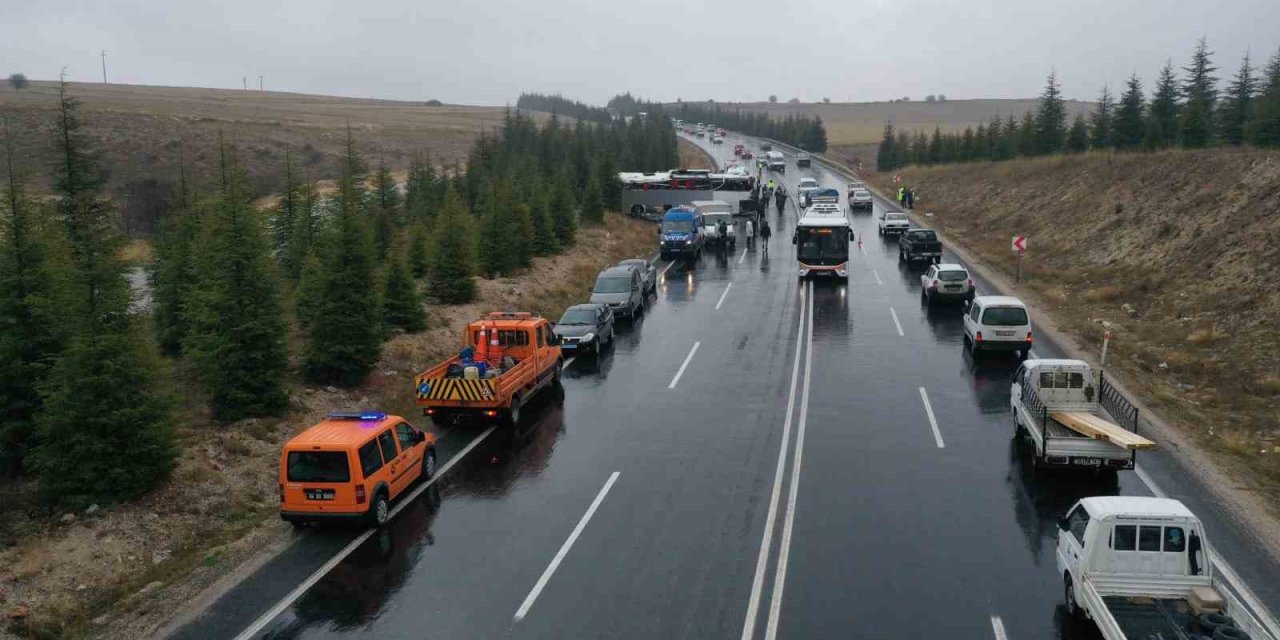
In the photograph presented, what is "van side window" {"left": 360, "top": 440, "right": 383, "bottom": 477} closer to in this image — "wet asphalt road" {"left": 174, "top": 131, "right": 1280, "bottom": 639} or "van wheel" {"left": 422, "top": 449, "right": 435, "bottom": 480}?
"wet asphalt road" {"left": 174, "top": 131, "right": 1280, "bottom": 639}

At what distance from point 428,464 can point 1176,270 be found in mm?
29648

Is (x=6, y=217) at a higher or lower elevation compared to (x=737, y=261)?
higher

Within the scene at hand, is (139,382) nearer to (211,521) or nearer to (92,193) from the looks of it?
(211,521)

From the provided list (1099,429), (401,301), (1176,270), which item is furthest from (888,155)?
(1099,429)

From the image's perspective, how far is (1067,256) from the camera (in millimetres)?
43312

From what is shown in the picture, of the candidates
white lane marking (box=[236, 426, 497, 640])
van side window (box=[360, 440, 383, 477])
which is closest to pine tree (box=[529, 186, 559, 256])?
white lane marking (box=[236, 426, 497, 640])

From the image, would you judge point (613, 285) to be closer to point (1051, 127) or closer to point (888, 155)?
point (1051, 127)

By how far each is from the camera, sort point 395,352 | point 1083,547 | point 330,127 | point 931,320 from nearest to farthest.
A: point 1083,547 < point 395,352 < point 931,320 < point 330,127

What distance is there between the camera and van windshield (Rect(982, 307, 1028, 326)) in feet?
85.0

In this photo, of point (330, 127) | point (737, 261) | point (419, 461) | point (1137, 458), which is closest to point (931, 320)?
point (1137, 458)

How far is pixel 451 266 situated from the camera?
32844mm

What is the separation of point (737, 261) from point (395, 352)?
2640cm

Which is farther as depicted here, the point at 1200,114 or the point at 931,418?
the point at 1200,114

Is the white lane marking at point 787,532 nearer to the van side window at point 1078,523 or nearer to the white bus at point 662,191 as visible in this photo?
the van side window at point 1078,523
